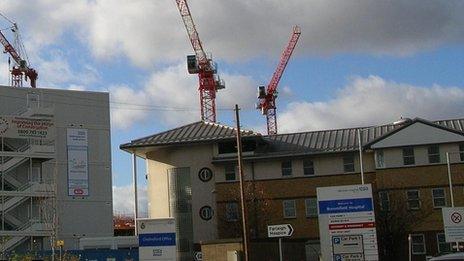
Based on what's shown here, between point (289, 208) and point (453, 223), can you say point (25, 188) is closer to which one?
point (289, 208)

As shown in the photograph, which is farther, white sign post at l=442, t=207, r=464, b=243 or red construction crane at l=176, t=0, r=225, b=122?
red construction crane at l=176, t=0, r=225, b=122

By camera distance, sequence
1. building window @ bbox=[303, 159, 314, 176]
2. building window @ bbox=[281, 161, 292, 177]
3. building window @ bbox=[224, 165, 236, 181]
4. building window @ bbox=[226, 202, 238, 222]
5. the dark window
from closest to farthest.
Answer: building window @ bbox=[226, 202, 238, 222] < building window @ bbox=[303, 159, 314, 176] < building window @ bbox=[281, 161, 292, 177] < building window @ bbox=[224, 165, 236, 181] < the dark window

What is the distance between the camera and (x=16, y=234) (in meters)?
73.4

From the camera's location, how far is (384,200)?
199ft

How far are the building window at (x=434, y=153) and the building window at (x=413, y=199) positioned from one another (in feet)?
8.91

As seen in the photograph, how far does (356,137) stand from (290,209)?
8089 millimetres

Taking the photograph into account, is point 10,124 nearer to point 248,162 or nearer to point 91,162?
point 91,162

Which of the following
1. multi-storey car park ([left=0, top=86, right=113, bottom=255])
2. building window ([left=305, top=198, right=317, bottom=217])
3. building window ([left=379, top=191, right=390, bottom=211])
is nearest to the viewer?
building window ([left=379, top=191, right=390, bottom=211])

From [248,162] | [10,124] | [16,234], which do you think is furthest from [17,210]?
[248,162]

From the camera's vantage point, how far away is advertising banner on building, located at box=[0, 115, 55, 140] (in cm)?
7550

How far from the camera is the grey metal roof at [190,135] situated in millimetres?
67000

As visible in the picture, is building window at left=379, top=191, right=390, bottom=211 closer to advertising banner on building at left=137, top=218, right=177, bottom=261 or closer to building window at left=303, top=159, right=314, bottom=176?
building window at left=303, top=159, right=314, bottom=176

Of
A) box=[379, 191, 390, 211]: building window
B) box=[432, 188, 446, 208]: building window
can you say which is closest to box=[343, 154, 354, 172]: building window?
box=[379, 191, 390, 211]: building window

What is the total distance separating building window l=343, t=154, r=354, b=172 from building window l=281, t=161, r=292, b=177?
176 inches
